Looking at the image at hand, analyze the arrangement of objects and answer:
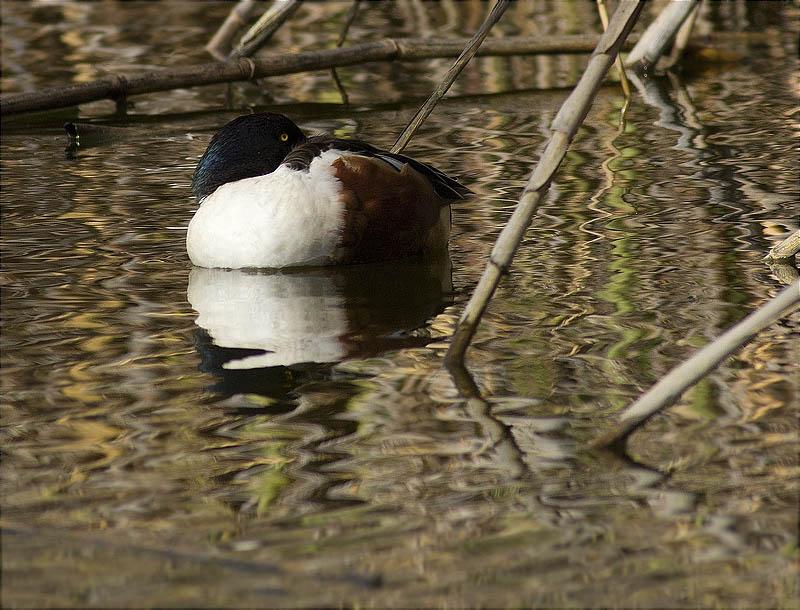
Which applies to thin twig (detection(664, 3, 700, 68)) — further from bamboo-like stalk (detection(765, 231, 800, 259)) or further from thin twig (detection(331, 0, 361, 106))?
bamboo-like stalk (detection(765, 231, 800, 259))

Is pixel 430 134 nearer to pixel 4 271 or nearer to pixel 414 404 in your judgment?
pixel 4 271

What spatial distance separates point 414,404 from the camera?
3.57 meters

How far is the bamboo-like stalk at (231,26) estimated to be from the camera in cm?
1043

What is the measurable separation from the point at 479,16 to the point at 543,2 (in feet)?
5.07

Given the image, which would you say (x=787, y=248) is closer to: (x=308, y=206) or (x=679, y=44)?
(x=308, y=206)

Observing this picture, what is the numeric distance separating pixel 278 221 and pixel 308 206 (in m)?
0.14

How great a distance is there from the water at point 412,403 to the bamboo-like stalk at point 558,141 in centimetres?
41

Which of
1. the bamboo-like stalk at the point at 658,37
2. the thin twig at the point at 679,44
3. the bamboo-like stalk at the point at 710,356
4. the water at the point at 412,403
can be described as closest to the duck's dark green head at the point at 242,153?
the water at the point at 412,403

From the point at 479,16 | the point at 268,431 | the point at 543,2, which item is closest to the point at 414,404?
the point at 268,431

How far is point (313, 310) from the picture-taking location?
15.5ft

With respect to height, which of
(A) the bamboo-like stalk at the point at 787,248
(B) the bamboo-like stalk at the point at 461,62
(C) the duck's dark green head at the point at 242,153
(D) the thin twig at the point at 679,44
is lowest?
(D) the thin twig at the point at 679,44

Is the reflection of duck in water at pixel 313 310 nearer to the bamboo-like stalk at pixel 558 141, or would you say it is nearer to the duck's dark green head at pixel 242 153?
the duck's dark green head at pixel 242 153

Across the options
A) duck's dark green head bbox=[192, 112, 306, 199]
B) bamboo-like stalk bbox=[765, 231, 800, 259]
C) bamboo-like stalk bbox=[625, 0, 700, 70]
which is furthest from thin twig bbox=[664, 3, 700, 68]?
bamboo-like stalk bbox=[765, 231, 800, 259]

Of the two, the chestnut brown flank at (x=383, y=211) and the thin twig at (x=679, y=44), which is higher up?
the chestnut brown flank at (x=383, y=211)
